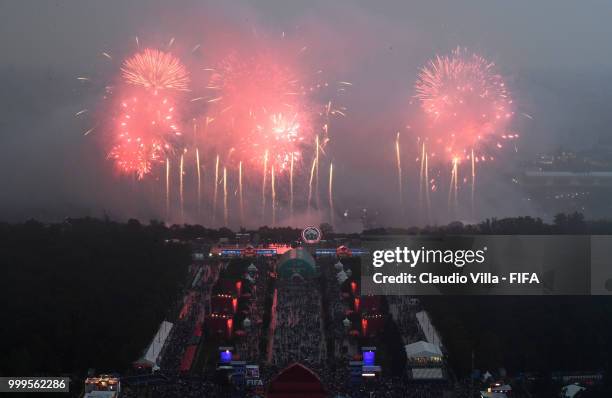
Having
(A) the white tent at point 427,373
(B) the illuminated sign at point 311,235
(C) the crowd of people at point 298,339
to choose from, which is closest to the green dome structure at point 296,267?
(C) the crowd of people at point 298,339

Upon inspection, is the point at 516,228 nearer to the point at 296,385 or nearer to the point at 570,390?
the point at 570,390

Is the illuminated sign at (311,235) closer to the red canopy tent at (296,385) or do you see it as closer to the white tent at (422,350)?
the white tent at (422,350)

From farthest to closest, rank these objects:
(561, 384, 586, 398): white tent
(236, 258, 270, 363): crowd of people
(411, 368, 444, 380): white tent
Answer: (236, 258, 270, 363): crowd of people → (411, 368, 444, 380): white tent → (561, 384, 586, 398): white tent

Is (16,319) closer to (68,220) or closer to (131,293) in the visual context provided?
(131,293)

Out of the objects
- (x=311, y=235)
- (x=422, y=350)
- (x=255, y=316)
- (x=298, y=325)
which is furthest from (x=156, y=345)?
(x=311, y=235)

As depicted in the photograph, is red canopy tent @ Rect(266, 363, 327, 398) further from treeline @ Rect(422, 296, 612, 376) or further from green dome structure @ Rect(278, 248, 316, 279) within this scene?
green dome structure @ Rect(278, 248, 316, 279)

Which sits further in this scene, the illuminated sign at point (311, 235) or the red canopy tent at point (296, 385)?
the illuminated sign at point (311, 235)

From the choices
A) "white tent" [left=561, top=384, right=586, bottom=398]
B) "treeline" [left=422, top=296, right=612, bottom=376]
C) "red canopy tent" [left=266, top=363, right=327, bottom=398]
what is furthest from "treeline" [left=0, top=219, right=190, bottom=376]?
"white tent" [left=561, top=384, right=586, bottom=398]
